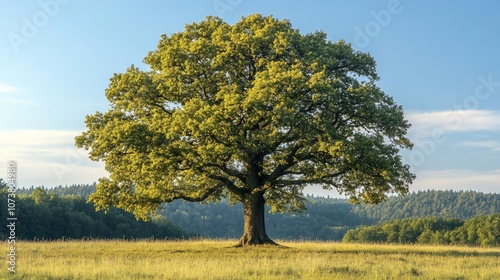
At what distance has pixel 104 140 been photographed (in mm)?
38656

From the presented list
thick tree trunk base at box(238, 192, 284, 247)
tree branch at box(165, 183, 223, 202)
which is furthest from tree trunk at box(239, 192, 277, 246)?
tree branch at box(165, 183, 223, 202)

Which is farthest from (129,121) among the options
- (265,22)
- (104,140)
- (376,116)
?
(376,116)

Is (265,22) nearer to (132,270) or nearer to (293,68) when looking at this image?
(293,68)

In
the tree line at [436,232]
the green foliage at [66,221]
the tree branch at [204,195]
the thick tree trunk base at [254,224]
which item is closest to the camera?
the thick tree trunk base at [254,224]

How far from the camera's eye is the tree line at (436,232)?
12464 cm

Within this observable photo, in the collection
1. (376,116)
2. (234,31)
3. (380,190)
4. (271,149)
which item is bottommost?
(380,190)

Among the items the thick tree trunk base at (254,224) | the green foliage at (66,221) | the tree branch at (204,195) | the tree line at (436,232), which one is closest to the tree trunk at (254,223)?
the thick tree trunk base at (254,224)

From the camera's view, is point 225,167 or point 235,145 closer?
point 235,145

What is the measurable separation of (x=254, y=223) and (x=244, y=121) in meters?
8.08

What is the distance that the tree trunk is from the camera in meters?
41.7

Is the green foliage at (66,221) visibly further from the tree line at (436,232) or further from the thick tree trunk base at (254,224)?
the thick tree trunk base at (254,224)

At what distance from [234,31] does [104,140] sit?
39.6 ft

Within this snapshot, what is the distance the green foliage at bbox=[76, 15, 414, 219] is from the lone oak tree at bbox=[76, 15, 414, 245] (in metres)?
0.08

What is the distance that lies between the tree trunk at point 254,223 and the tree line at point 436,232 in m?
82.6
